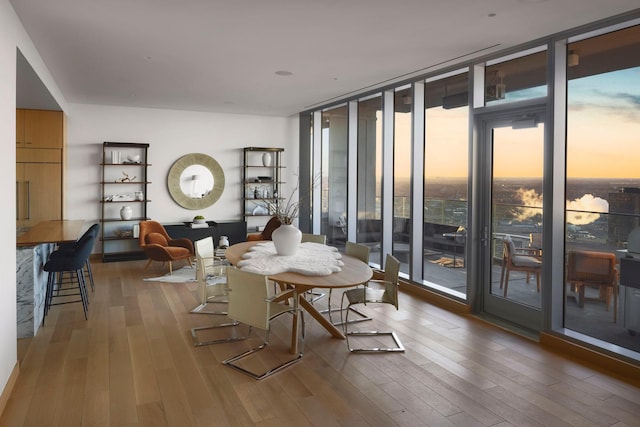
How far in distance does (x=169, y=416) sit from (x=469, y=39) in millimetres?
3958

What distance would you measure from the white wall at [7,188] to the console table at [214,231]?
15.8 feet

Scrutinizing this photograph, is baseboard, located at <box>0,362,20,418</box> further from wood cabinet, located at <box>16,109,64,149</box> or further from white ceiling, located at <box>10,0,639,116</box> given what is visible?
wood cabinet, located at <box>16,109,64,149</box>

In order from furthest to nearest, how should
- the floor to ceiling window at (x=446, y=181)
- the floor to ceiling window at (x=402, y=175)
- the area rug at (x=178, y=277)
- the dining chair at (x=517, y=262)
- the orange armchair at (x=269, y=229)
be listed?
the orange armchair at (x=269, y=229)
the area rug at (x=178, y=277)
the floor to ceiling window at (x=402, y=175)
the floor to ceiling window at (x=446, y=181)
the dining chair at (x=517, y=262)

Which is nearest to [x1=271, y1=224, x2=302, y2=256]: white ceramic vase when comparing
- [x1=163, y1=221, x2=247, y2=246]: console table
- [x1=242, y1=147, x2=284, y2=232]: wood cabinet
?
[x1=163, y1=221, x2=247, y2=246]: console table

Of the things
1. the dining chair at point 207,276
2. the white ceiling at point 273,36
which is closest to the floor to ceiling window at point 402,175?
the white ceiling at point 273,36

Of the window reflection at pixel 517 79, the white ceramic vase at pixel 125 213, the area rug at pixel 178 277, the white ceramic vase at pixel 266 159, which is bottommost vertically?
the area rug at pixel 178 277

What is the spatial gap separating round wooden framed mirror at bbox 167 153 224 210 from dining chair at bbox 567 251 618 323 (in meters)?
6.63

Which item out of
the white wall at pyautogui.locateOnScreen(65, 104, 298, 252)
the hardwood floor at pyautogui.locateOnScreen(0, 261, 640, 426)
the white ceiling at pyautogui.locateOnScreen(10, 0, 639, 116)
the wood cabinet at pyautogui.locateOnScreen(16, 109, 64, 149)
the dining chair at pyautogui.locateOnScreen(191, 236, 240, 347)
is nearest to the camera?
the hardwood floor at pyautogui.locateOnScreen(0, 261, 640, 426)

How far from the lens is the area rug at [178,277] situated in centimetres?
688

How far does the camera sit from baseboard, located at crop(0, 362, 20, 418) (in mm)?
3051

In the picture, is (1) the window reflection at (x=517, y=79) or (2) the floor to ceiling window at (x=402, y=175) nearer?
(1) the window reflection at (x=517, y=79)

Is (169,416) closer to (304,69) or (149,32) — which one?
(149,32)

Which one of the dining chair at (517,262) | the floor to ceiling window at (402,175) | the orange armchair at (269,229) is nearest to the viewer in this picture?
the dining chair at (517,262)

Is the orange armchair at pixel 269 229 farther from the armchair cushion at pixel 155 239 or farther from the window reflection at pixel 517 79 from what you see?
the window reflection at pixel 517 79
